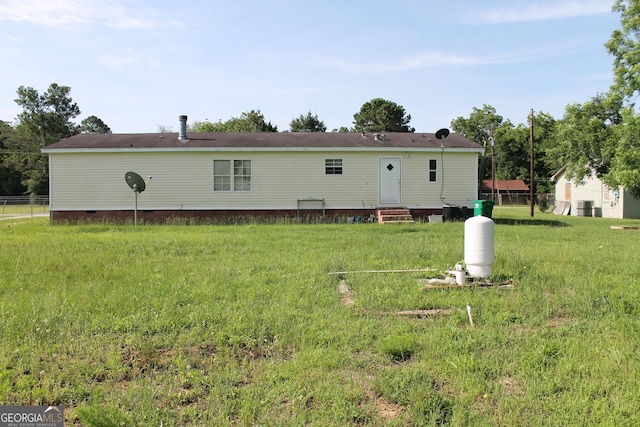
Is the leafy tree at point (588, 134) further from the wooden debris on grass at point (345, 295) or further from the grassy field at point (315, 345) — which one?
the wooden debris on grass at point (345, 295)

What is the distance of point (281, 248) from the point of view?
9547 mm

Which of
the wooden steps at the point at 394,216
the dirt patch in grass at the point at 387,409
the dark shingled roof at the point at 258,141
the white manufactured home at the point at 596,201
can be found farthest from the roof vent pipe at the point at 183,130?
the white manufactured home at the point at 596,201

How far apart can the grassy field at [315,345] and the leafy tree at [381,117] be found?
5045 centimetres

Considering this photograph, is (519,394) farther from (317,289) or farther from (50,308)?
(50,308)

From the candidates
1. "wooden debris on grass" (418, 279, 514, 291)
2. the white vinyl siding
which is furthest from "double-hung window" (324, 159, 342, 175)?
"wooden debris on grass" (418, 279, 514, 291)

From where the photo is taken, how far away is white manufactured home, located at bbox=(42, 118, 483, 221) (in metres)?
17.6

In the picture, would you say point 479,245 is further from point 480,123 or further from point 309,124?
point 480,123

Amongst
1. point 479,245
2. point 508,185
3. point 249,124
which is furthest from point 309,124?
point 479,245

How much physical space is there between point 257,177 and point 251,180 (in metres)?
0.27

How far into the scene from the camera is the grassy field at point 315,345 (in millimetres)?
2891

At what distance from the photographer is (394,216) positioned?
1698 centimetres

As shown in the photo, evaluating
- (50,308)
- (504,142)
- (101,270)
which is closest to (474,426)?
(50,308)

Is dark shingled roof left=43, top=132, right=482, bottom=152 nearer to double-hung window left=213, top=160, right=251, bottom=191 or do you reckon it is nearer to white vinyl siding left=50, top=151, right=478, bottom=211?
white vinyl siding left=50, top=151, right=478, bottom=211

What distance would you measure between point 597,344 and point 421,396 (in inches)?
78.1
